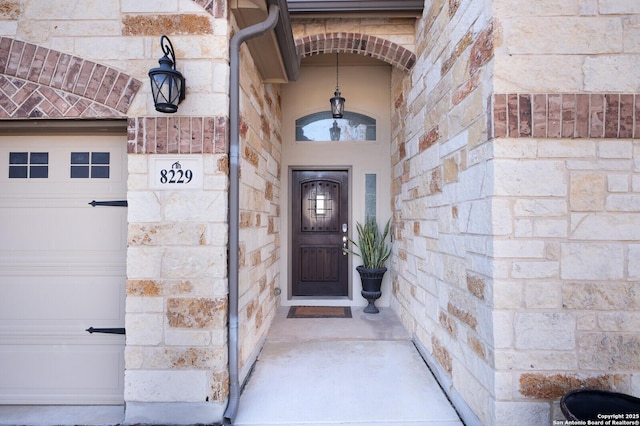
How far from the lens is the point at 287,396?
7.23 ft

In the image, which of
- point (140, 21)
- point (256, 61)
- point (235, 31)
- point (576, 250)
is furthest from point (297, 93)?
point (576, 250)

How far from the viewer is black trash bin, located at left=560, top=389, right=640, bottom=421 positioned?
A: 1552 mm

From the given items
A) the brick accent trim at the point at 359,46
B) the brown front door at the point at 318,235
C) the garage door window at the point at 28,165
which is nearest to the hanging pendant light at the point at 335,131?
the brown front door at the point at 318,235

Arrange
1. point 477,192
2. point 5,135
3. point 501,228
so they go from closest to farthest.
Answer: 1. point 501,228
2. point 477,192
3. point 5,135

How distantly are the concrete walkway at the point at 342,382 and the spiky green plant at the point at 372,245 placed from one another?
0.86 metres

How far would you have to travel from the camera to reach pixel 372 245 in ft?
13.3

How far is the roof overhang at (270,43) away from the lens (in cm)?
206

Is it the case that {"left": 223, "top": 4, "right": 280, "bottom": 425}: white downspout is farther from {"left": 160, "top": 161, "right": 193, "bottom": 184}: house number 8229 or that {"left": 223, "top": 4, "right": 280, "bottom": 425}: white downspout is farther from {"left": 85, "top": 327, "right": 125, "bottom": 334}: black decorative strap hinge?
{"left": 85, "top": 327, "right": 125, "bottom": 334}: black decorative strap hinge

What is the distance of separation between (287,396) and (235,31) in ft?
8.03

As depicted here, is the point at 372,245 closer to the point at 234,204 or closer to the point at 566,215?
the point at 234,204

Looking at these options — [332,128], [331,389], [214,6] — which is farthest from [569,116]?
[332,128]

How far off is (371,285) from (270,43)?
2.83m

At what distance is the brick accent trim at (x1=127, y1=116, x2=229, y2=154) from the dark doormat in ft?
8.25

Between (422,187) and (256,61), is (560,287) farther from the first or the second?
(256,61)
